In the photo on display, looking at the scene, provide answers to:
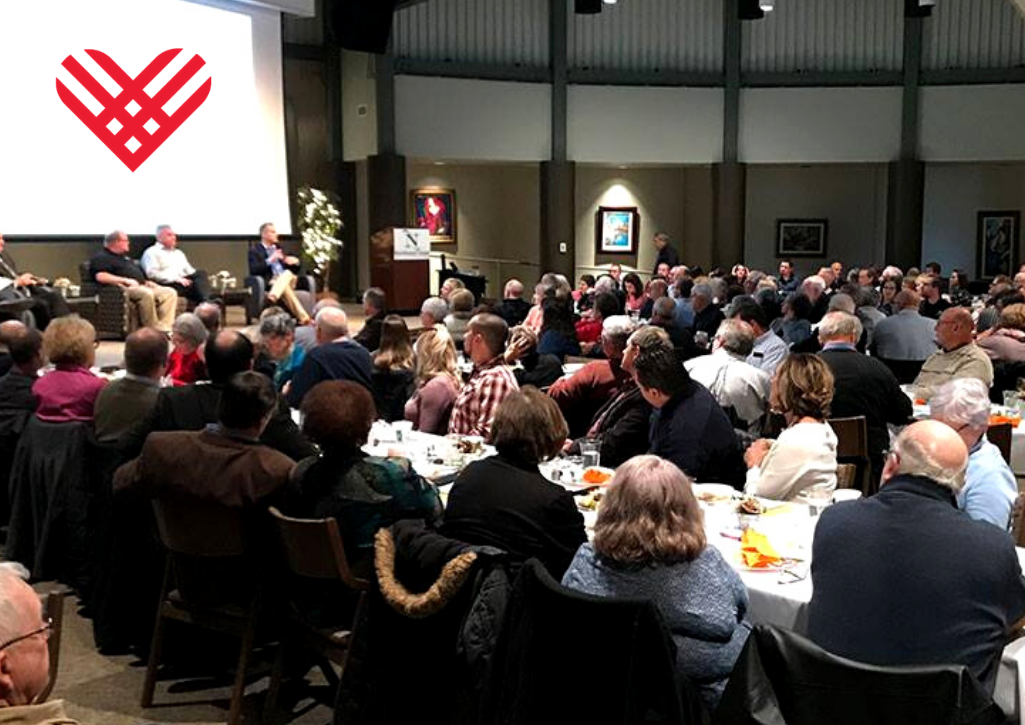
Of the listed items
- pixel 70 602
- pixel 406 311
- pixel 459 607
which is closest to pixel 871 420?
pixel 459 607

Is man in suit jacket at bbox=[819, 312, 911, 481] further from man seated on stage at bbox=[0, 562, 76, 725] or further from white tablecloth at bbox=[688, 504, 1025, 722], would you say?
man seated on stage at bbox=[0, 562, 76, 725]

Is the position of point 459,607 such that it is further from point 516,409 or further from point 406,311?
point 406,311

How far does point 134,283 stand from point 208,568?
338 inches

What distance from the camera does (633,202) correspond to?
20.1m

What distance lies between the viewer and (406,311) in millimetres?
15820

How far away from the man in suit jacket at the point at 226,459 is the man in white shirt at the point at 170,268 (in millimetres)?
8673

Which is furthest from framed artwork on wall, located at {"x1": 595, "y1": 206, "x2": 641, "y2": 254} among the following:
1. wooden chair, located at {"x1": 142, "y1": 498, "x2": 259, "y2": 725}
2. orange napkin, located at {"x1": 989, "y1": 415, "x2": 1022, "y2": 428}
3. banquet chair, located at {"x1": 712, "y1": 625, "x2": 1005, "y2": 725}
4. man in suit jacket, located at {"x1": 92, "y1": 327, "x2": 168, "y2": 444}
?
banquet chair, located at {"x1": 712, "y1": 625, "x2": 1005, "y2": 725}

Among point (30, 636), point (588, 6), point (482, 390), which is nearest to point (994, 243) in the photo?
point (588, 6)

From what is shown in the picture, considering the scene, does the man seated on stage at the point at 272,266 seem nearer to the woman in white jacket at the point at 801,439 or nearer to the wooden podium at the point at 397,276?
the wooden podium at the point at 397,276

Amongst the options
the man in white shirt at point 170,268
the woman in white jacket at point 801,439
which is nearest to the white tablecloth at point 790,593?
the woman in white jacket at point 801,439

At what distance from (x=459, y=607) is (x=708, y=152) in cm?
1655

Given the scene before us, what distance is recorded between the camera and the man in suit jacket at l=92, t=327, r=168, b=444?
5016 millimetres

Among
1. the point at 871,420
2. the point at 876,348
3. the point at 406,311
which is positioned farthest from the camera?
the point at 406,311

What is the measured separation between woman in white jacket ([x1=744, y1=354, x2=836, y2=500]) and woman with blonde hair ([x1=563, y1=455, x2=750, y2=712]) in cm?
143
